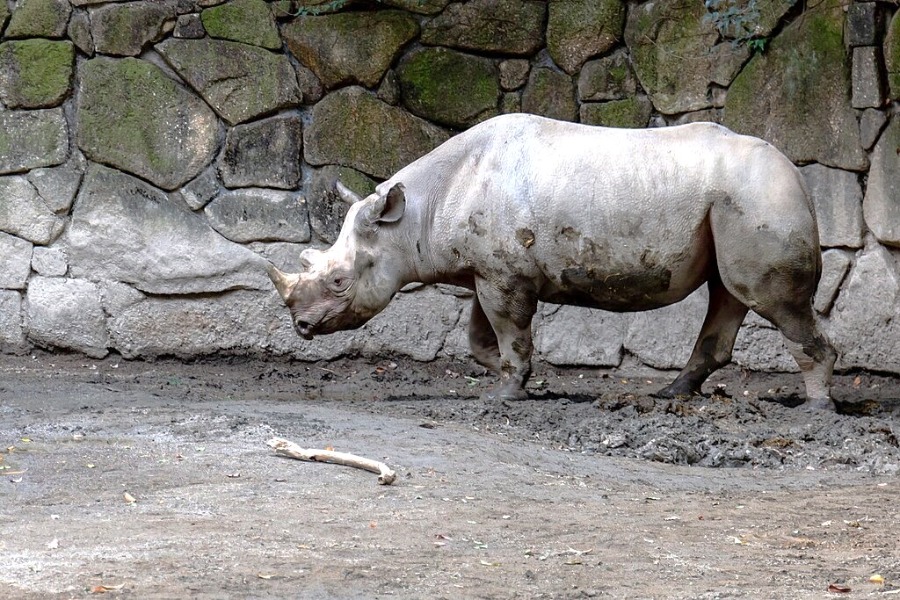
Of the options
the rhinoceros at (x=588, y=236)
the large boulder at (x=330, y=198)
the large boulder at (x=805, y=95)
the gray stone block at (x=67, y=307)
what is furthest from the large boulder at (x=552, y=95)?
the gray stone block at (x=67, y=307)

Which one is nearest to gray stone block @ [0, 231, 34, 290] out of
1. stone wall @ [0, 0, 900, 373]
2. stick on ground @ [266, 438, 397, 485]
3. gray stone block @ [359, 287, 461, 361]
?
stone wall @ [0, 0, 900, 373]

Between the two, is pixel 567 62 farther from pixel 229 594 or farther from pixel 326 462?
pixel 229 594

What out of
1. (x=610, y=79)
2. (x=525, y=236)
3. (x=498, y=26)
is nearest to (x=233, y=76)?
(x=498, y=26)

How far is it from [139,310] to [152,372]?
1.61ft

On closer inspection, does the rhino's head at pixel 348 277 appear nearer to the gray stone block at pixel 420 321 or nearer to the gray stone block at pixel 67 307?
the gray stone block at pixel 420 321

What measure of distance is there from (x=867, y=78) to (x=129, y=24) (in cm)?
441

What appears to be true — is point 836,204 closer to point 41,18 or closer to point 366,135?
point 366,135

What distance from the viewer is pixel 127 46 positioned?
8.54 metres

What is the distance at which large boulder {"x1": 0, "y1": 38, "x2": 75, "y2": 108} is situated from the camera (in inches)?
336

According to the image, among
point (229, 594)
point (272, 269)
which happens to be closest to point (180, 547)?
point (229, 594)

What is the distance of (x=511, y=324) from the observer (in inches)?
274

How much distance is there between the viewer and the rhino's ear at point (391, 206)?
702 centimetres

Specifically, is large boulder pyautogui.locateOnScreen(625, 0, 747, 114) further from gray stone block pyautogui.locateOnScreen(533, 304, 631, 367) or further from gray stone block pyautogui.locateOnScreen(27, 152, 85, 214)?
gray stone block pyautogui.locateOnScreen(27, 152, 85, 214)

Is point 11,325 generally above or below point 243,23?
below
